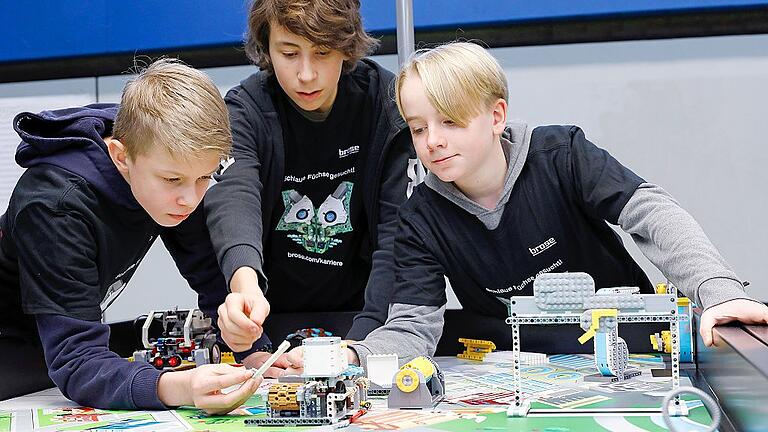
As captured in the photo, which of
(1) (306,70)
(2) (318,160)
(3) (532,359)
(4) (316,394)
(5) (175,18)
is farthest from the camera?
(5) (175,18)

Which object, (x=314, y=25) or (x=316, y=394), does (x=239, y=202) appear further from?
(x=316, y=394)

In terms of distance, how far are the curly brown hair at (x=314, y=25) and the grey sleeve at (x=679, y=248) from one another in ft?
1.59

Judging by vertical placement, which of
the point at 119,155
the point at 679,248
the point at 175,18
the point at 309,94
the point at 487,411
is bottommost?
the point at 487,411

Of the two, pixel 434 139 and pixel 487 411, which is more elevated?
pixel 434 139

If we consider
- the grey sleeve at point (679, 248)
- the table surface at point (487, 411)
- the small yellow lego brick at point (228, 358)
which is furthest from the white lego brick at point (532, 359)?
the small yellow lego brick at point (228, 358)

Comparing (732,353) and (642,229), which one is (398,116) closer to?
(642,229)

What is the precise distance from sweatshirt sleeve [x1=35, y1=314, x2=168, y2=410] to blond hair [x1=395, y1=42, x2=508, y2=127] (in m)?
0.47

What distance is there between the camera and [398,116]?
135 cm

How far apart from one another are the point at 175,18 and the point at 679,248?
1392 millimetres

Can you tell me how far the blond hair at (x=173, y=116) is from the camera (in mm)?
1032

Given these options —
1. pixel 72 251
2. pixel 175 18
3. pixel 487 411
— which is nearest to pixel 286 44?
pixel 72 251

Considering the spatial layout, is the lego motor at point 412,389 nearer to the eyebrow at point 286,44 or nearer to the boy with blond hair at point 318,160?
the boy with blond hair at point 318,160

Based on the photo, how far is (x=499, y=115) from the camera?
1182mm

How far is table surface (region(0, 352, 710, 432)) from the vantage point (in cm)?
79
